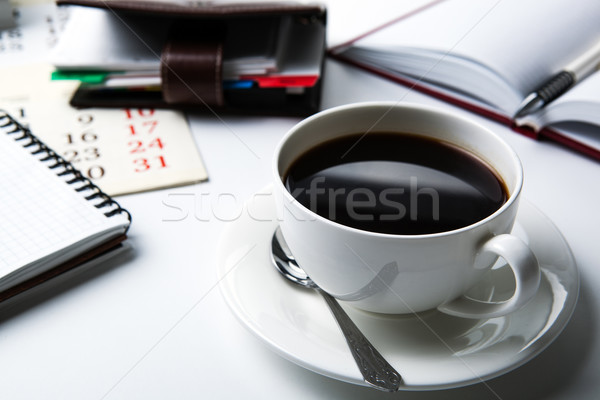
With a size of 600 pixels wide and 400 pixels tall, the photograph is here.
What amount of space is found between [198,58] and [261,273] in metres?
0.39

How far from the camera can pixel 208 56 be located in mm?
807

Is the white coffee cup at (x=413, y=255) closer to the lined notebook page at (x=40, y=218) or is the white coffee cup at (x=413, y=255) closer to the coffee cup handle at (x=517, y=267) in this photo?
the coffee cup handle at (x=517, y=267)

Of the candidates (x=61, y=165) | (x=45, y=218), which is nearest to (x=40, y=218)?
(x=45, y=218)

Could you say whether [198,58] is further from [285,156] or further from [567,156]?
[567,156]

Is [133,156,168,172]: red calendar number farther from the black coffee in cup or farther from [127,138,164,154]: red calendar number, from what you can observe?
the black coffee in cup

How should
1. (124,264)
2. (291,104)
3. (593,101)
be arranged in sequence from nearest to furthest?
(124,264)
(593,101)
(291,104)

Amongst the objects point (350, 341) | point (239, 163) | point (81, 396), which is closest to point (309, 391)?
point (350, 341)

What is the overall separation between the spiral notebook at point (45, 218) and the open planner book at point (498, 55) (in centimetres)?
50

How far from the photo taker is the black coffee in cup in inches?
20.4

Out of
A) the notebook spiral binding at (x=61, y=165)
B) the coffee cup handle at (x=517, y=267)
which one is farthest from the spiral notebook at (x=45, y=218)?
the coffee cup handle at (x=517, y=267)

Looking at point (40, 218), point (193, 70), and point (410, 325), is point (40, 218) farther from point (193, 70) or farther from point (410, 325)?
point (410, 325)

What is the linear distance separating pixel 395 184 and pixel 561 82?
415 millimetres

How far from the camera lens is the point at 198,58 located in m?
0.81

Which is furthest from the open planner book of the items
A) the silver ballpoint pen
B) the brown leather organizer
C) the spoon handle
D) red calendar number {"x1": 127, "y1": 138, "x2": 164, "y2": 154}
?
the spoon handle
